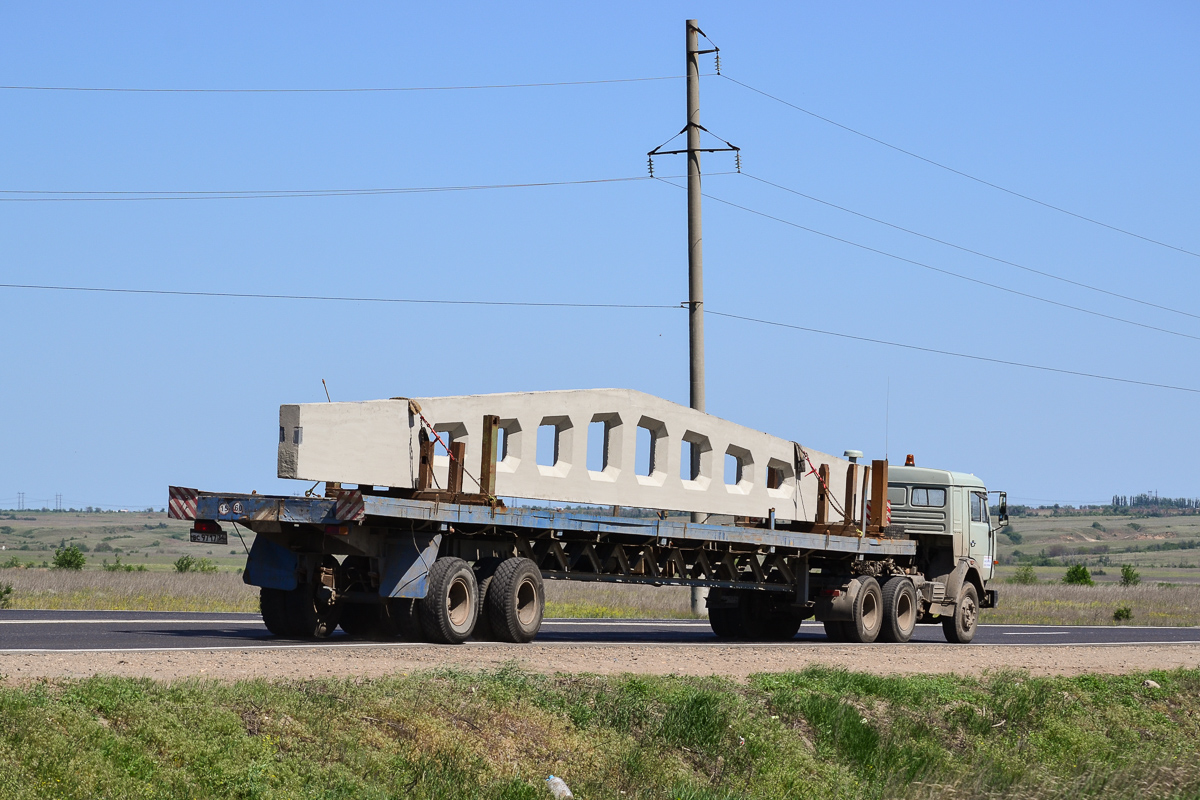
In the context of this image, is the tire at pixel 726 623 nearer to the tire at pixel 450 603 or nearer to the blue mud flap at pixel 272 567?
the tire at pixel 450 603

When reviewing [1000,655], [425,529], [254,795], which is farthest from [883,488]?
[254,795]

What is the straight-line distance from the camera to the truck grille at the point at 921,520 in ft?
84.3

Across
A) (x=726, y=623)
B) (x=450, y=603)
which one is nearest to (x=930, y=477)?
(x=726, y=623)

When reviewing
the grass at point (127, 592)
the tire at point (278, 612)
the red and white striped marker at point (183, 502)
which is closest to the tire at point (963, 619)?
the grass at point (127, 592)

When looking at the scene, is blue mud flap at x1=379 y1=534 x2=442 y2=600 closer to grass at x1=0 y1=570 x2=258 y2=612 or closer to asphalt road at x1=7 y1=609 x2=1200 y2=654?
asphalt road at x1=7 y1=609 x2=1200 y2=654

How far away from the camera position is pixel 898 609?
2395 cm

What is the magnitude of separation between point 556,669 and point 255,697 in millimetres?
4294

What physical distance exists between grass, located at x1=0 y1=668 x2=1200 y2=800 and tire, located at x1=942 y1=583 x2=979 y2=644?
790cm

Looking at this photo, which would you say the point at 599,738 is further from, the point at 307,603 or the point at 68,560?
the point at 68,560

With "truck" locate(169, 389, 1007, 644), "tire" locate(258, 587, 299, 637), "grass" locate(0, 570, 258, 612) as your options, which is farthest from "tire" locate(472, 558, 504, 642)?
"grass" locate(0, 570, 258, 612)

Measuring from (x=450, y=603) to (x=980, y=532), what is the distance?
516 inches

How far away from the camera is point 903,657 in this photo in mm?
19000

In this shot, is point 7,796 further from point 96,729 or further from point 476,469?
point 476,469

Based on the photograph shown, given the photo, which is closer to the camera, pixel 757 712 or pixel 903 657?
pixel 757 712
